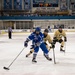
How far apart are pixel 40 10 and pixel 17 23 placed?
15.9 ft

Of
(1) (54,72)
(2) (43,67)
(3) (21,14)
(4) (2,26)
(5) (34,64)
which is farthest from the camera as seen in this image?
(3) (21,14)

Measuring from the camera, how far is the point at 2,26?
150 feet

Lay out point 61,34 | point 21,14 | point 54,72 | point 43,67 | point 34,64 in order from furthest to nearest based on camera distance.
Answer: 1. point 21,14
2. point 61,34
3. point 34,64
4. point 43,67
5. point 54,72

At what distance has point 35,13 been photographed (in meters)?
48.5

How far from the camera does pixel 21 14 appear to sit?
1927 inches

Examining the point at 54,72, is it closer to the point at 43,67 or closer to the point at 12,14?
the point at 43,67

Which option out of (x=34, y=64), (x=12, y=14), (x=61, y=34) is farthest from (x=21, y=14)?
(x=34, y=64)

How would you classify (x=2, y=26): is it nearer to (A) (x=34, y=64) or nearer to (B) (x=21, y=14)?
(B) (x=21, y=14)

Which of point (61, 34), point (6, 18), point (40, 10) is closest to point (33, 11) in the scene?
point (40, 10)

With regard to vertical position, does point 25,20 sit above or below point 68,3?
below

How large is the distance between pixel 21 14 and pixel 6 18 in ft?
10.1

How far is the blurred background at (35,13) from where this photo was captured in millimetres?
46812

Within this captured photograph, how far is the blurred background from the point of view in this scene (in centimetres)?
4681

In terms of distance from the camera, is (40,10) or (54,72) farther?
(40,10)
